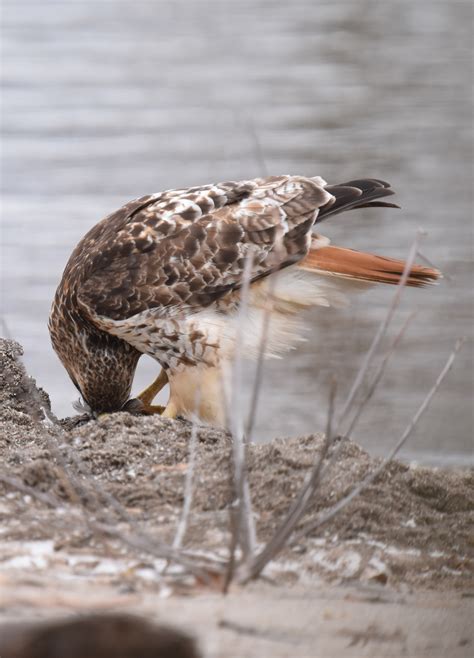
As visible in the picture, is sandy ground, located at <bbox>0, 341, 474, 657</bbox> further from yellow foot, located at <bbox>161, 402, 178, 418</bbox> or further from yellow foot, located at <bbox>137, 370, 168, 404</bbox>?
yellow foot, located at <bbox>137, 370, 168, 404</bbox>

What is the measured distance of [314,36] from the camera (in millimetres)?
16578

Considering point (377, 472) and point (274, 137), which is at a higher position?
point (377, 472)

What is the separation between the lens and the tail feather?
5.36 m

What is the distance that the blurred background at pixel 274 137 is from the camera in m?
7.18

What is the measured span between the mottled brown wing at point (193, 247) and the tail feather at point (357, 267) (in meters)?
0.08

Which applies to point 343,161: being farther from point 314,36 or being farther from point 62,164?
point 314,36

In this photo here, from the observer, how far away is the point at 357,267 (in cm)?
539

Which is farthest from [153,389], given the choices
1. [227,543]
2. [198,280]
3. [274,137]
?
[274,137]

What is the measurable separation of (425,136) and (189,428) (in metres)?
7.75

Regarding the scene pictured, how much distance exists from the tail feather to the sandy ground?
39.0 inches

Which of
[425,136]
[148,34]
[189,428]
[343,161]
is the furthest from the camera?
[148,34]

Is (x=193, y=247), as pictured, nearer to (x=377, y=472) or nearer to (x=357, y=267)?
(x=357, y=267)

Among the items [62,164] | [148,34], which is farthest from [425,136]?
[148,34]

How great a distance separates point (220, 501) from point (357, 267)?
1831 millimetres
